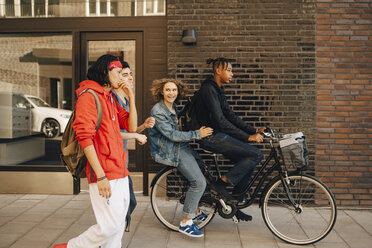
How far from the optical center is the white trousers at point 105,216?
2.98m

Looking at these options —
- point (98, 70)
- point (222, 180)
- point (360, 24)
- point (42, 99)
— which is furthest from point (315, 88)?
point (42, 99)

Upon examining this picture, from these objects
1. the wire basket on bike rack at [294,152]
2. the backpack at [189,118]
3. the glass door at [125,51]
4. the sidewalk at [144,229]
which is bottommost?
the sidewalk at [144,229]

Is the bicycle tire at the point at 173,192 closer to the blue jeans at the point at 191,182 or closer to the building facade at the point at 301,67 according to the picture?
the blue jeans at the point at 191,182

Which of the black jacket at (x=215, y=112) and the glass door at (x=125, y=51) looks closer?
the black jacket at (x=215, y=112)

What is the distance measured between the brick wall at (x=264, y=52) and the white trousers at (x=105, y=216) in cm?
303

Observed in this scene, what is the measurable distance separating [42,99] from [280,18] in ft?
13.6

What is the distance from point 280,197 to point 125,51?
3.47m

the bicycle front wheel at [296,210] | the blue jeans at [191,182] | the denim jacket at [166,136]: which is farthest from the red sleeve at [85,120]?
the bicycle front wheel at [296,210]

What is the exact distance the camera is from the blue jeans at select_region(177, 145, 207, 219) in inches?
166

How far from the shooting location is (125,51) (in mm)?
6250

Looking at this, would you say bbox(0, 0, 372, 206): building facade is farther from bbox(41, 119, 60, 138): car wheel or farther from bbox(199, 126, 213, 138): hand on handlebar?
bbox(41, 119, 60, 138): car wheel

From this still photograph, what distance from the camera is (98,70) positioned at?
3.06m

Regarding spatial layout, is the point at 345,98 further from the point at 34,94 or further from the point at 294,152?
the point at 34,94

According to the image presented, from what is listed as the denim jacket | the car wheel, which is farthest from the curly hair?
the car wheel
